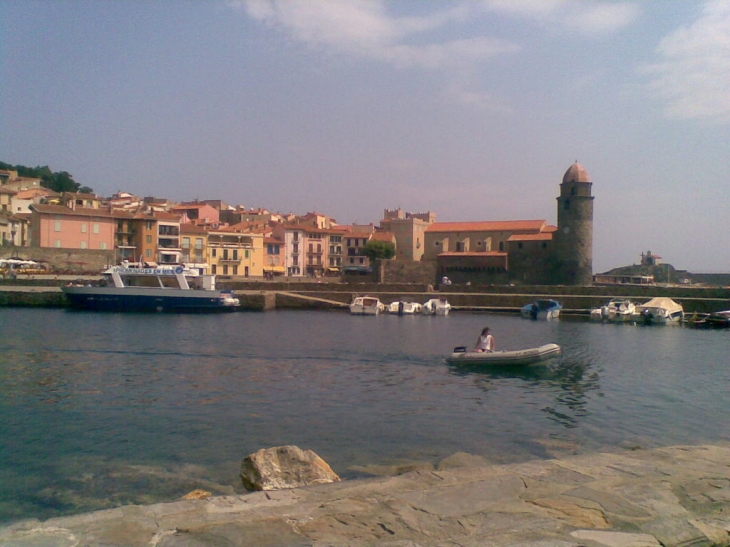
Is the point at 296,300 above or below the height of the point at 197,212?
below

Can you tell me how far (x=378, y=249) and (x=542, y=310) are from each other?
1273 inches

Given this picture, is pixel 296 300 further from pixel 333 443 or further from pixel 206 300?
pixel 333 443

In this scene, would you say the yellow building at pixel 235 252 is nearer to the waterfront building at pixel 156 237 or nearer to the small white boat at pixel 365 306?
the waterfront building at pixel 156 237

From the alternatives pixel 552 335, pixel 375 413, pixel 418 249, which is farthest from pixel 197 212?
pixel 375 413

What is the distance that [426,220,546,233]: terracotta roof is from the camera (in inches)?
2803

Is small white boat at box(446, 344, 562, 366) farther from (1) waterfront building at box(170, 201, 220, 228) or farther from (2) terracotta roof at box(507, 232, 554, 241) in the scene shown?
(1) waterfront building at box(170, 201, 220, 228)

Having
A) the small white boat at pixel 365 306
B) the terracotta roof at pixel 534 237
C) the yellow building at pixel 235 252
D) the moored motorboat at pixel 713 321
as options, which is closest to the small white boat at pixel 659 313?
the moored motorboat at pixel 713 321

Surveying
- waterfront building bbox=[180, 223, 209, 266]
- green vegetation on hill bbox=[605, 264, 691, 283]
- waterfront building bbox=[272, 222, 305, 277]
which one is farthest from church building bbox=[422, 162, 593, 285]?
waterfront building bbox=[180, 223, 209, 266]

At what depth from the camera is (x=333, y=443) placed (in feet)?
A: 34.9

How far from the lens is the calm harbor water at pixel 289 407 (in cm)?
931

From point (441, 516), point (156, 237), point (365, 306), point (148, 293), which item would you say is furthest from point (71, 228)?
point (441, 516)

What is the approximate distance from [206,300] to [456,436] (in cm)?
3357

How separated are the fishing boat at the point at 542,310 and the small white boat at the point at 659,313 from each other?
4797 mm

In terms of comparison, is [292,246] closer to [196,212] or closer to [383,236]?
[383,236]
